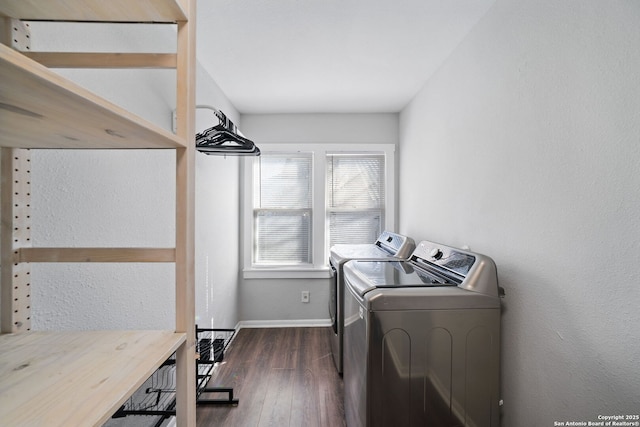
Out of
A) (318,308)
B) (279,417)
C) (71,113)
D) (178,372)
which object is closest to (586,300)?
(178,372)

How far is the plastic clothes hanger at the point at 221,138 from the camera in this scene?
1.80 m

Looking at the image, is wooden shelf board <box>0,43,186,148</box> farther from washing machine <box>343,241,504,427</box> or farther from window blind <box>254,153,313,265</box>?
window blind <box>254,153,313,265</box>

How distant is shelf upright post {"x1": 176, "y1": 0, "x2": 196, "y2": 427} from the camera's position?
727 mm

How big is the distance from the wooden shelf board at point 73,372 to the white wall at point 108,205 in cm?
35


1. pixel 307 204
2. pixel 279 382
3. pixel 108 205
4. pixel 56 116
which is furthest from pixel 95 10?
pixel 307 204

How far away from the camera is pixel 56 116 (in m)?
0.49

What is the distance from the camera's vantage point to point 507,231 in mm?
1404

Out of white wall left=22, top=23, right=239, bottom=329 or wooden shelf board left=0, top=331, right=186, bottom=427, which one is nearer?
wooden shelf board left=0, top=331, right=186, bottom=427

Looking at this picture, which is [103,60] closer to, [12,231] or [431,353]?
[12,231]

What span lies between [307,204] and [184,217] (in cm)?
267

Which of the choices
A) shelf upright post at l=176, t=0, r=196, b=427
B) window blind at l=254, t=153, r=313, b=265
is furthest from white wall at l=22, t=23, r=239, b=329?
window blind at l=254, t=153, r=313, b=265

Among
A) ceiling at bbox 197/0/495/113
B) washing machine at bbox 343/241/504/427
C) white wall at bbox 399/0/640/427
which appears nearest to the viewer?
white wall at bbox 399/0/640/427

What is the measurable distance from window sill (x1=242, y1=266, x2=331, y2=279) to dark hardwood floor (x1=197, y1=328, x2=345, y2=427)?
592 millimetres

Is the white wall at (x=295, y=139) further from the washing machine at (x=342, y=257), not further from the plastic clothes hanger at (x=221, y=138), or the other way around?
the plastic clothes hanger at (x=221, y=138)
